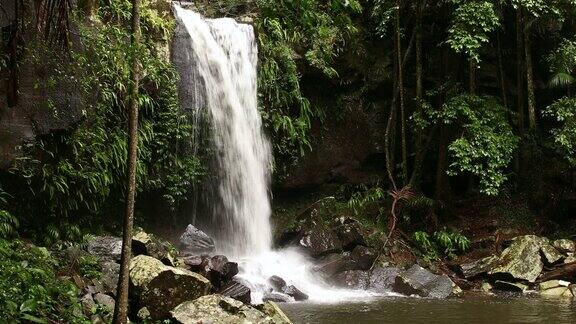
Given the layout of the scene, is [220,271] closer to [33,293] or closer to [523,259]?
[33,293]

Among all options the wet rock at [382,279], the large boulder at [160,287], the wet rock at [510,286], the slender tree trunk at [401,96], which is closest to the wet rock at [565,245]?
the wet rock at [510,286]

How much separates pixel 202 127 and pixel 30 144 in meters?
4.15

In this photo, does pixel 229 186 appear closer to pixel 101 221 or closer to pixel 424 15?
pixel 101 221

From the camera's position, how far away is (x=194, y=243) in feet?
32.2

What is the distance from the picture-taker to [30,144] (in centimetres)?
732

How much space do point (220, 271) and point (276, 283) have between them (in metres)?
1.47

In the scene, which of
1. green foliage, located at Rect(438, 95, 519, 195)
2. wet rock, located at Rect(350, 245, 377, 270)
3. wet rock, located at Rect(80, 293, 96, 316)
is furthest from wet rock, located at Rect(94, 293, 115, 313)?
green foliage, located at Rect(438, 95, 519, 195)

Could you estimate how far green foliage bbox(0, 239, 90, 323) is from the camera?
4481 millimetres

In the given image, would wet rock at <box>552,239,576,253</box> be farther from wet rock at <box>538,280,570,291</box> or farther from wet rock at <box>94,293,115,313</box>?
wet rock at <box>94,293,115,313</box>

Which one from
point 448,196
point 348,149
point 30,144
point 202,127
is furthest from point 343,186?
point 30,144

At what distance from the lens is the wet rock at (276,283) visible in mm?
9016

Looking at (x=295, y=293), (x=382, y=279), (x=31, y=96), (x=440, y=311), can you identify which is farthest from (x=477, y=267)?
(x=31, y=96)

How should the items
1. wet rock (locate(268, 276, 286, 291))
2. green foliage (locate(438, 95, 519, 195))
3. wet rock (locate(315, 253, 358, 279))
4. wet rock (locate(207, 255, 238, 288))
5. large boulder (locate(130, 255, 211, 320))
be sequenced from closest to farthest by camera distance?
large boulder (locate(130, 255, 211, 320)), wet rock (locate(207, 255, 238, 288)), wet rock (locate(268, 276, 286, 291)), wet rock (locate(315, 253, 358, 279)), green foliage (locate(438, 95, 519, 195))

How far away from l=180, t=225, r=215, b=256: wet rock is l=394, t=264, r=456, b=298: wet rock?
3489 mm
